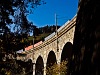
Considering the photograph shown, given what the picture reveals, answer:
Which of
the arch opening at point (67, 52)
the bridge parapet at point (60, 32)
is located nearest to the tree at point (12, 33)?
the bridge parapet at point (60, 32)

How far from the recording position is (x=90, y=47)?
3.35 meters

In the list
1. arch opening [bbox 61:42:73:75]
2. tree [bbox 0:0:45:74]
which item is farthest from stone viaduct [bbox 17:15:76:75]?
tree [bbox 0:0:45:74]

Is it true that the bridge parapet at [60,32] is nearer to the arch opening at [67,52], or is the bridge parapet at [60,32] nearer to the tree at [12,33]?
the arch opening at [67,52]

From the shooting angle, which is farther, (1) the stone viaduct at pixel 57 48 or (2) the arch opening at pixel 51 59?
(2) the arch opening at pixel 51 59

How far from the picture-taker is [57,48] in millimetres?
28125

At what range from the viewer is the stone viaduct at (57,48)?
24.7 meters

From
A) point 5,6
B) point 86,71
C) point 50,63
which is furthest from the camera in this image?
point 50,63

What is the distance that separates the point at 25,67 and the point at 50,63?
21378mm

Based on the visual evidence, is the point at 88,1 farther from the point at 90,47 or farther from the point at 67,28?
the point at 67,28

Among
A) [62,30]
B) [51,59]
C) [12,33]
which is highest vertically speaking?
[62,30]

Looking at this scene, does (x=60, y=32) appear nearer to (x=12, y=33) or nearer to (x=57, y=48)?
(x=57, y=48)

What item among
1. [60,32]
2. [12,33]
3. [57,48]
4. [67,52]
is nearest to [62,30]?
[60,32]

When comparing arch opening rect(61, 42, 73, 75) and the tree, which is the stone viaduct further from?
the tree

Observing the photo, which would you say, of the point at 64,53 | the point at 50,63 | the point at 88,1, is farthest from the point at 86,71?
the point at 50,63
